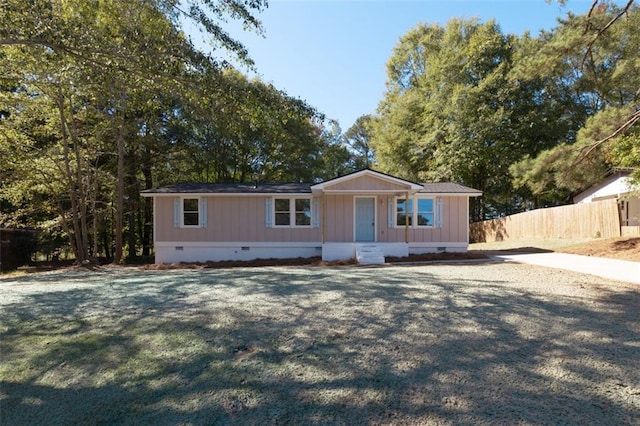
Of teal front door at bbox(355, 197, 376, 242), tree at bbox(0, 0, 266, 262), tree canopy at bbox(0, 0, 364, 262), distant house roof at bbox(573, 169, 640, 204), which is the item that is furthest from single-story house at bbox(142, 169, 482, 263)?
distant house roof at bbox(573, 169, 640, 204)

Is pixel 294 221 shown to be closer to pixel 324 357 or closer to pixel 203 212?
pixel 203 212

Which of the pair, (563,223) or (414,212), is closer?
(414,212)

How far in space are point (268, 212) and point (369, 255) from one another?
4135 mm

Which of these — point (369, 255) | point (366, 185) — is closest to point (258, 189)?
point (366, 185)

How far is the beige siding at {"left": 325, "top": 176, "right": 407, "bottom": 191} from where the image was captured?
41.8 feet

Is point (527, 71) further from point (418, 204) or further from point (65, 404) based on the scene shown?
point (65, 404)

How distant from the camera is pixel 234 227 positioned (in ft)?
45.0

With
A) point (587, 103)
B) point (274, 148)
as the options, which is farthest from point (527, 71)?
point (587, 103)

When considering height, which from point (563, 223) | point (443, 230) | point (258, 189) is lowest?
point (443, 230)

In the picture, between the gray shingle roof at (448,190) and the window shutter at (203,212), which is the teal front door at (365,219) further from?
the window shutter at (203,212)

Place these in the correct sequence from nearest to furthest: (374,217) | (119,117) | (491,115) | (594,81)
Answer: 1. (594,81)
2. (374,217)
3. (119,117)
4. (491,115)

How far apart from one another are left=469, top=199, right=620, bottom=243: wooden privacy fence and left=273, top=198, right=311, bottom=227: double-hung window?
1153cm

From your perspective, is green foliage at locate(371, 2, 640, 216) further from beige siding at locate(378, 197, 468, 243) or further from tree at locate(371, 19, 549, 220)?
beige siding at locate(378, 197, 468, 243)

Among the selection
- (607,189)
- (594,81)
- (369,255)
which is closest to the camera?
(594,81)
